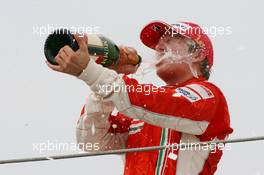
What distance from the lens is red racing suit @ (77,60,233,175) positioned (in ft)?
13.6

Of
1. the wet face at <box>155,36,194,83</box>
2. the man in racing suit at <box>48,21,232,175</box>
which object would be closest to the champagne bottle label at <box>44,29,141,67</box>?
the man in racing suit at <box>48,21,232,175</box>

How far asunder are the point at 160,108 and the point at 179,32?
0.75m

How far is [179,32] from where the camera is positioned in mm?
4824

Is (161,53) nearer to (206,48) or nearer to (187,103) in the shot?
(206,48)

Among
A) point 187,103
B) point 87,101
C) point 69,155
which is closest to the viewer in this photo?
point 69,155

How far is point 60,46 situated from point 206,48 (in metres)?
1.12

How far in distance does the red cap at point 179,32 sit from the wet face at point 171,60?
0.05 metres

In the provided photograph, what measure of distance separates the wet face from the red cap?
0.05m

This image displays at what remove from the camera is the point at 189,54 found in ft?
15.9

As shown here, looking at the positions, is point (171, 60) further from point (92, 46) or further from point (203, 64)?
point (92, 46)

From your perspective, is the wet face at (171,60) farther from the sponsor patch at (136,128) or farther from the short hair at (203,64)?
the sponsor patch at (136,128)

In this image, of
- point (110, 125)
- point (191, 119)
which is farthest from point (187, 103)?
point (110, 125)

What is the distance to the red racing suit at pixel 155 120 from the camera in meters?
4.14

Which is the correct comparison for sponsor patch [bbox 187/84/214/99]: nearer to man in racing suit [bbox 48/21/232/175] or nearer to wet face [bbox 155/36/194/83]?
man in racing suit [bbox 48/21/232/175]
